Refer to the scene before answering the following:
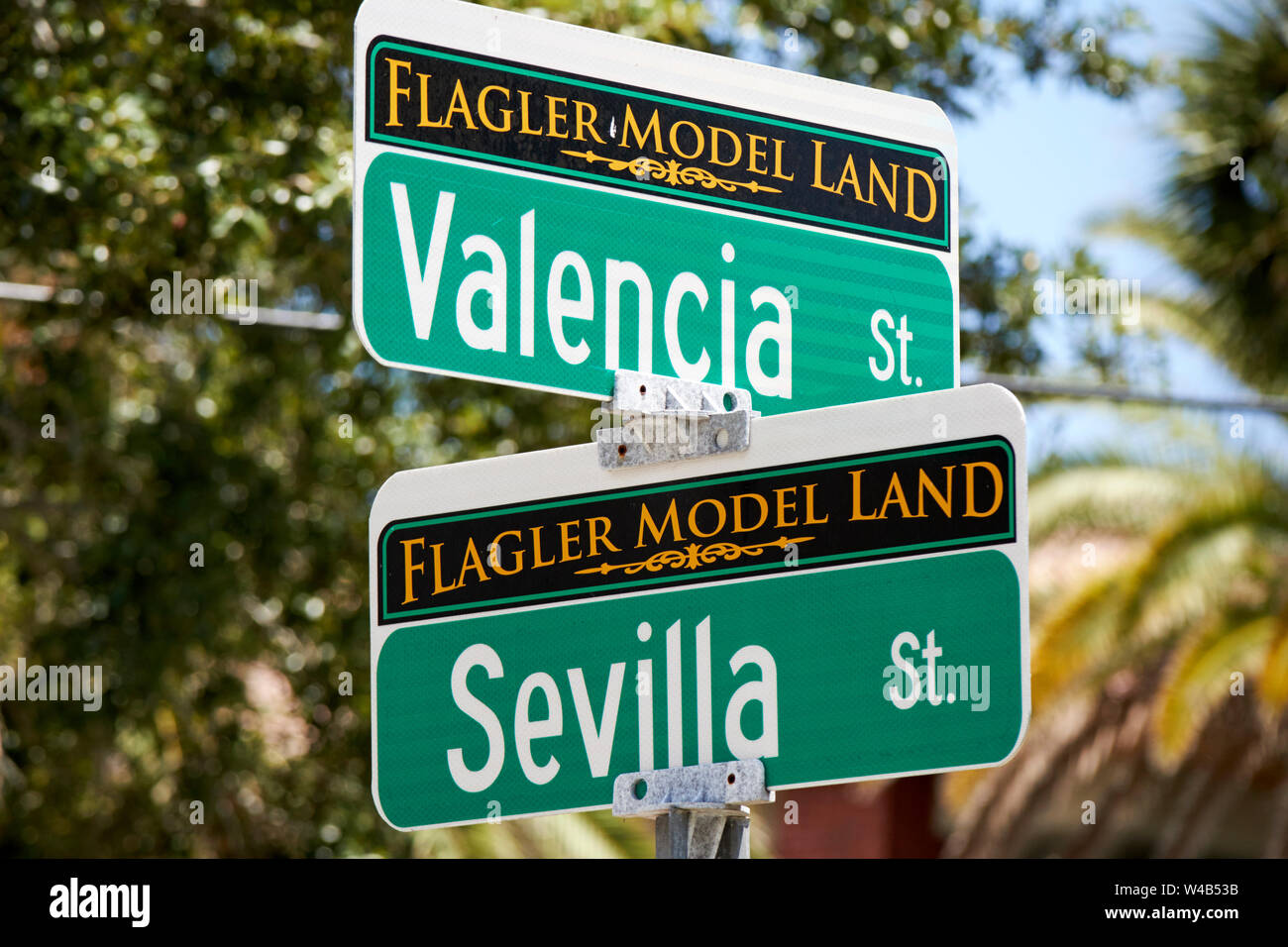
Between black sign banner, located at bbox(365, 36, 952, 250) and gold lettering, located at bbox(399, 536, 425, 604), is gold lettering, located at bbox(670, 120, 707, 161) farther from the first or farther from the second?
gold lettering, located at bbox(399, 536, 425, 604)

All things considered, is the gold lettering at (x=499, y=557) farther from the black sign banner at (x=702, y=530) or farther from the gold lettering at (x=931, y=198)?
the gold lettering at (x=931, y=198)

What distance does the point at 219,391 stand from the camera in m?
8.34

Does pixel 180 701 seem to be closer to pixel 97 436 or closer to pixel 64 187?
pixel 97 436

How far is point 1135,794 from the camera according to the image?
44.7 ft

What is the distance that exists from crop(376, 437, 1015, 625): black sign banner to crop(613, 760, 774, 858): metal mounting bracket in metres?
0.26

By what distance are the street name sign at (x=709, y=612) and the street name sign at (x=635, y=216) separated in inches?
8.1

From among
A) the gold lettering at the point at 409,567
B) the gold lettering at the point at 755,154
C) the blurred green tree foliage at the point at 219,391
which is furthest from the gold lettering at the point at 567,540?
the blurred green tree foliage at the point at 219,391

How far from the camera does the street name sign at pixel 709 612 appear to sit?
2258 mm

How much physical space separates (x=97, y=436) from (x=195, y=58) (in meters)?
1.96

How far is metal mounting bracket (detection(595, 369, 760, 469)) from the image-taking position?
8.12 feet

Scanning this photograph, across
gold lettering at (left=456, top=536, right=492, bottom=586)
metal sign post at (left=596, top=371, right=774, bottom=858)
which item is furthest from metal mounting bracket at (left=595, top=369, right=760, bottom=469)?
gold lettering at (left=456, top=536, right=492, bottom=586)

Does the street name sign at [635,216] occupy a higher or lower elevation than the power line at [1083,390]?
lower
